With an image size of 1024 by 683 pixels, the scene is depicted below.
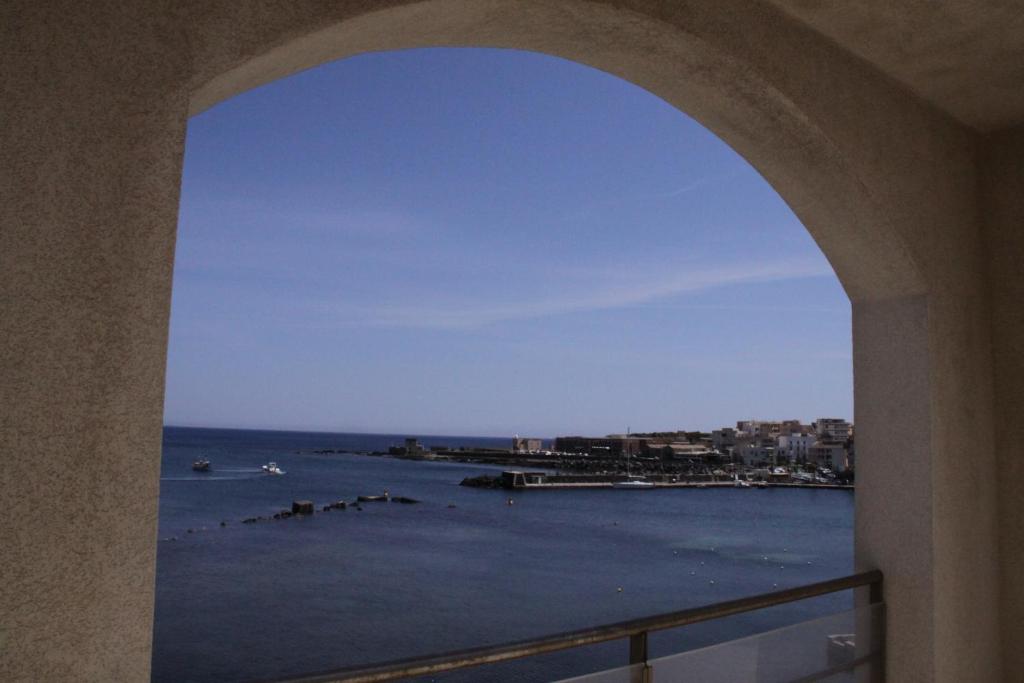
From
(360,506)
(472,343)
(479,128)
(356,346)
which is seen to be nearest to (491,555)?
(360,506)

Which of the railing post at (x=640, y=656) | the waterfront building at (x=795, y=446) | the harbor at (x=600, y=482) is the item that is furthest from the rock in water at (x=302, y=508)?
the waterfront building at (x=795, y=446)

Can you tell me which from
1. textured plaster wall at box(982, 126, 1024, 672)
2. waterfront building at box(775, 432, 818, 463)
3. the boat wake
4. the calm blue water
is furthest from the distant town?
textured plaster wall at box(982, 126, 1024, 672)

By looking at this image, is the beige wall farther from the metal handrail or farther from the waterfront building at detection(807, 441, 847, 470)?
the waterfront building at detection(807, 441, 847, 470)

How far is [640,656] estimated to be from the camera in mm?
1728

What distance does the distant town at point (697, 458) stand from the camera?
61344mm

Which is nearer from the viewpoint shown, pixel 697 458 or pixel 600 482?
pixel 600 482

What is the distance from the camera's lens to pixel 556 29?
1.90 m

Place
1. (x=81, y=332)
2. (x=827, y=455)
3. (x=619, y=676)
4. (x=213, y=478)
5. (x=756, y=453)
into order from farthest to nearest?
(x=756, y=453)
(x=827, y=455)
(x=213, y=478)
(x=619, y=676)
(x=81, y=332)

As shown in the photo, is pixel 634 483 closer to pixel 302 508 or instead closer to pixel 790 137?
pixel 302 508

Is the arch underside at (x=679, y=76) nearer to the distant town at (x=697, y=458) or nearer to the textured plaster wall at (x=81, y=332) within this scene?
the textured plaster wall at (x=81, y=332)

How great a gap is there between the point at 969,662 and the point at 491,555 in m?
31.3

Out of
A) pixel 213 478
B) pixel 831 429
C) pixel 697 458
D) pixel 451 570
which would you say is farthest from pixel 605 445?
pixel 451 570

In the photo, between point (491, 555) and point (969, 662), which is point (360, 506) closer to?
point (491, 555)

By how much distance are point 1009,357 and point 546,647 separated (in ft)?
7.74
